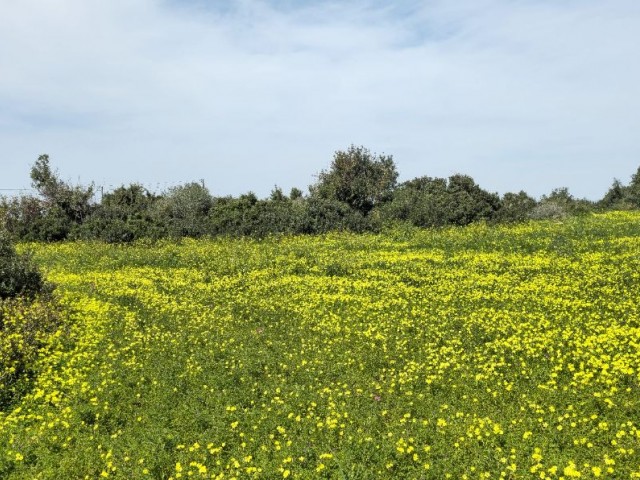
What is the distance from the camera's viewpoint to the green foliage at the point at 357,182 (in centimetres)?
4416

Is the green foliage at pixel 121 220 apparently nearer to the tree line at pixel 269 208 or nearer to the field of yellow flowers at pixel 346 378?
the tree line at pixel 269 208

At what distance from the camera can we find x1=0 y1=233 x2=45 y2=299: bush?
630 inches

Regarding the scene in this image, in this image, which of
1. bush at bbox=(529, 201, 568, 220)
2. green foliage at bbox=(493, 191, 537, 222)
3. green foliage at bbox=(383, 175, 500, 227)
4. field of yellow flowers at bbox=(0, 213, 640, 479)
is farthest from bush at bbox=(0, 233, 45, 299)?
bush at bbox=(529, 201, 568, 220)

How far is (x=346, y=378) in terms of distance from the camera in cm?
1102

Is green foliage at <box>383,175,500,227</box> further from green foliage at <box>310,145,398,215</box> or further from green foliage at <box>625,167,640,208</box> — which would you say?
green foliage at <box>625,167,640,208</box>

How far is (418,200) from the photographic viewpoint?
1577 inches

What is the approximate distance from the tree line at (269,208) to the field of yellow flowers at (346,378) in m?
15.7

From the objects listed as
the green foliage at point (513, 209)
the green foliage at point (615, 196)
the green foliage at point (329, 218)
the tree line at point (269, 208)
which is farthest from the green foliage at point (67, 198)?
the green foliage at point (615, 196)

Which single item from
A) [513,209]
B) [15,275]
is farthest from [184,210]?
[513,209]

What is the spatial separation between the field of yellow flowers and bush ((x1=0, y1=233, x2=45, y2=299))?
117cm

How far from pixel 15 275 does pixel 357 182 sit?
31.3 meters

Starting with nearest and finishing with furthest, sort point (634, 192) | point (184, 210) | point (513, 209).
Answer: point (184, 210), point (513, 209), point (634, 192)

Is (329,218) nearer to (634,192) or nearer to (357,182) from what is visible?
(357,182)

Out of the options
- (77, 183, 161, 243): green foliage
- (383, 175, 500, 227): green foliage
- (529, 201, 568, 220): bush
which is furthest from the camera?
(529, 201, 568, 220): bush
